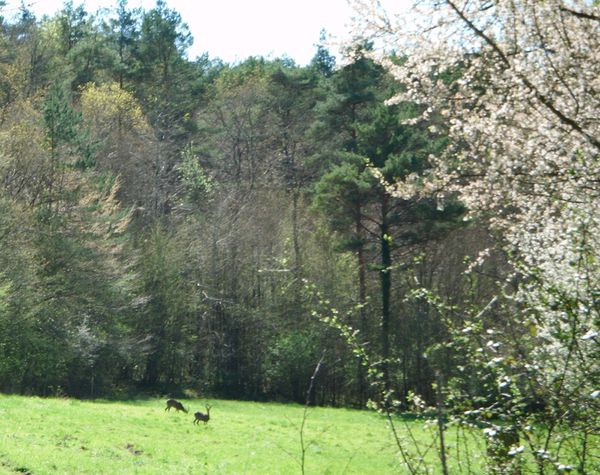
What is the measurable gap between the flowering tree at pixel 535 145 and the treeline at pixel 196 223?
1847 centimetres

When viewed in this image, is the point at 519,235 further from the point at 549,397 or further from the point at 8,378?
the point at 8,378

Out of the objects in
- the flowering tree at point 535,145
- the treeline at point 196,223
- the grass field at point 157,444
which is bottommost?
the grass field at point 157,444

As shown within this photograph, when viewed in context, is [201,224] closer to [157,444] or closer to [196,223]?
[196,223]

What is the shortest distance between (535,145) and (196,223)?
108 ft

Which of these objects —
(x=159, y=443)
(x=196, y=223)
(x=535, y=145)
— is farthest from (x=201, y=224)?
(x=535, y=145)

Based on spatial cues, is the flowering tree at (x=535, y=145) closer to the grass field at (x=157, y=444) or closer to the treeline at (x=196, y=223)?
the grass field at (x=157, y=444)

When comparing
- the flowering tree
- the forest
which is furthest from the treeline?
the flowering tree

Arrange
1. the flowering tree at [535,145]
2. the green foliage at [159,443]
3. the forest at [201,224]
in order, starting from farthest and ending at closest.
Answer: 1. the forest at [201,224]
2. the green foliage at [159,443]
3. the flowering tree at [535,145]

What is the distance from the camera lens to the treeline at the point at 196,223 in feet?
99.3

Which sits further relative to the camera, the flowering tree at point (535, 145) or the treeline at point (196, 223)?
the treeline at point (196, 223)

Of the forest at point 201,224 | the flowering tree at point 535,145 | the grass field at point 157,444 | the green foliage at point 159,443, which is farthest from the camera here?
the forest at point 201,224

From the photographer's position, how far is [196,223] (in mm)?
38219

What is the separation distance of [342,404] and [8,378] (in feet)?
46.4

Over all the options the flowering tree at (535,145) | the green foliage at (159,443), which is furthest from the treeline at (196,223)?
the flowering tree at (535,145)
